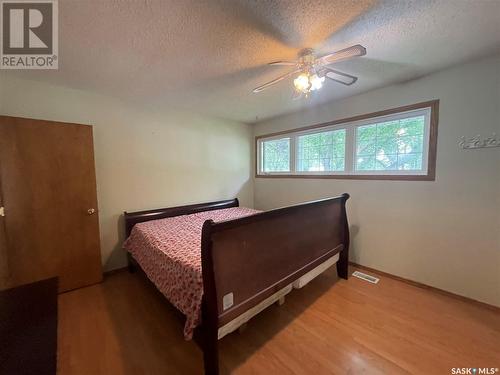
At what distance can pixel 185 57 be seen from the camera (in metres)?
1.77

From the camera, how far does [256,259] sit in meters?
1.55

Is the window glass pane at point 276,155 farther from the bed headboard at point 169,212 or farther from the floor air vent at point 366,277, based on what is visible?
the floor air vent at point 366,277

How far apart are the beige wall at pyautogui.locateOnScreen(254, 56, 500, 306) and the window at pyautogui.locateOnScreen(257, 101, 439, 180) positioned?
0.33ft

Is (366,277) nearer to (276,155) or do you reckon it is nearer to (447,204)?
(447,204)

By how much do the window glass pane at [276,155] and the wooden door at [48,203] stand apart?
9.41 feet

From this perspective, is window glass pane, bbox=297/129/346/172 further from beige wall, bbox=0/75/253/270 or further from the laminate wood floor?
the laminate wood floor

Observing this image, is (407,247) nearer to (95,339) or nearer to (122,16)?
(95,339)

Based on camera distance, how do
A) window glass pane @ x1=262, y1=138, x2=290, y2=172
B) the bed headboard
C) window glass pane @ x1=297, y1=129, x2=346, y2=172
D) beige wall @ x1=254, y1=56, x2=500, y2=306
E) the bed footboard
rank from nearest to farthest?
the bed footboard → beige wall @ x1=254, y1=56, x2=500, y2=306 → the bed headboard → window glass pane @ x1=297, y1=129, x2=346, y2=172 → window glass pane @ x1=262, y1=138, x2=290, y2=172

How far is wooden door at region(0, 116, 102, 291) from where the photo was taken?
1964 millimetres

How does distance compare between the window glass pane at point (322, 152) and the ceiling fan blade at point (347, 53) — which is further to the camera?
the window glass pane at point (322, 152)

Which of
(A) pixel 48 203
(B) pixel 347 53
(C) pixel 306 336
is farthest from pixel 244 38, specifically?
(A) pixel 48 203

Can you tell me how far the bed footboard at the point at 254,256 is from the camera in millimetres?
1262

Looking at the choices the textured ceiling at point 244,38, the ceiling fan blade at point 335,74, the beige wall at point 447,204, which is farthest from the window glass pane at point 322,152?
the ceiling fan blade at point 335,74

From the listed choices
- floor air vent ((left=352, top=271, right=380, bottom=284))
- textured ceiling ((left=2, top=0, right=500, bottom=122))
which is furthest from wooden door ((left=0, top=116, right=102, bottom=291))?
floor air vent ((left=352, top=271, right=380, bottom=284))
